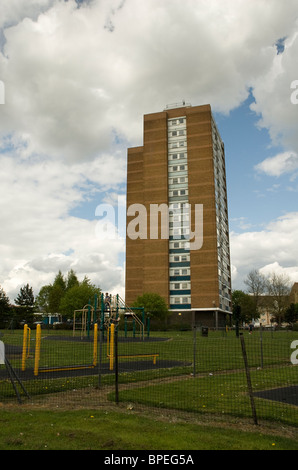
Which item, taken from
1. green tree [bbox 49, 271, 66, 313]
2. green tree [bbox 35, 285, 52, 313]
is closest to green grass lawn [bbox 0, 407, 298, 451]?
green tree [bbox 49, 271, 66, 313]

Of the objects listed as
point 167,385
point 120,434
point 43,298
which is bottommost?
point 167,385

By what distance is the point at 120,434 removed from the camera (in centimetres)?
589

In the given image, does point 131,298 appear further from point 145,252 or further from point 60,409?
point 60,409

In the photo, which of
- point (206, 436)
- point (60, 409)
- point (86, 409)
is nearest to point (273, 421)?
point (206, 436)

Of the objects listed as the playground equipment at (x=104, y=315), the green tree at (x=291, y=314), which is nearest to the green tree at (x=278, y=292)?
the green tree at (x=291, y=314)

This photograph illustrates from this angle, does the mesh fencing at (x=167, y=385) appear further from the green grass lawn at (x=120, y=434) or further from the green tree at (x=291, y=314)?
the green tree at (x=291, y=314)

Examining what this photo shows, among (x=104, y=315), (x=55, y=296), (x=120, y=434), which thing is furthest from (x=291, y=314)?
(x=120, y=434)

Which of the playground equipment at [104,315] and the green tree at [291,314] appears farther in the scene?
the green tree at [291,314]

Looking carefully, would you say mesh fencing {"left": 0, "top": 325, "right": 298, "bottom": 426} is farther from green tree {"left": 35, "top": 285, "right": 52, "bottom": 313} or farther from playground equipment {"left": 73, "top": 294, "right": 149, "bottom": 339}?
green tree {"left": 35, "top": 285, "right": 52, "bottom": 313}

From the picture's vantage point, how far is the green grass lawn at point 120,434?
5426 mm

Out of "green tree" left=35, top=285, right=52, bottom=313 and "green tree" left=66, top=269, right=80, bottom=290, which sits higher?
"green tree" left=66, top=269, right=80, bottom=290

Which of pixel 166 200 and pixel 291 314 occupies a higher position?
pixel 166 200

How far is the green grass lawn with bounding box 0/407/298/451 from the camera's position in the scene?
5426 mm

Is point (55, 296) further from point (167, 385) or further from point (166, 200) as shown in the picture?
point (167, 385)
